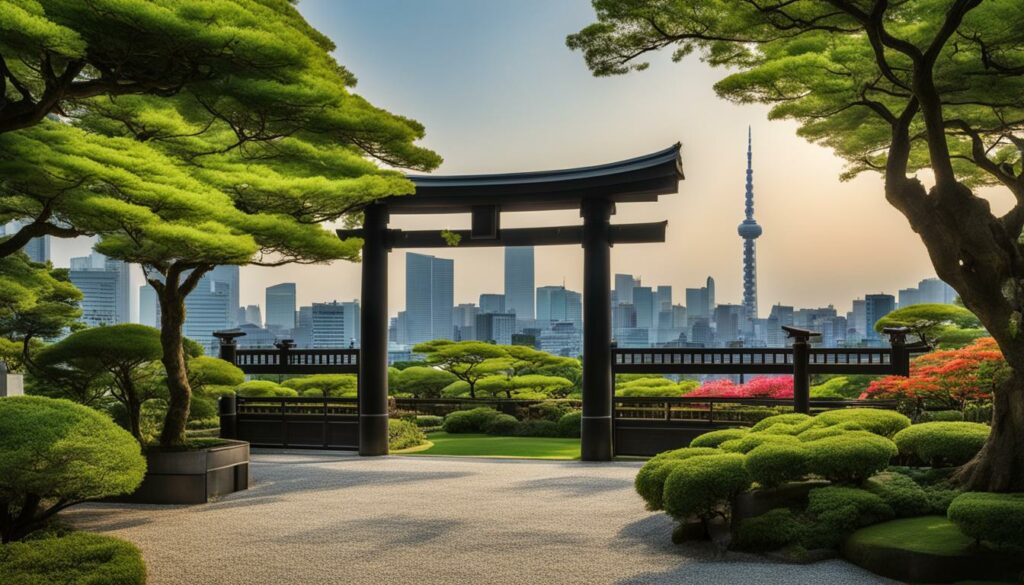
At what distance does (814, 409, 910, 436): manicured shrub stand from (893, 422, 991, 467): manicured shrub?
0.32m

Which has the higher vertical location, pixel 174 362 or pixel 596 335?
pixel 596 335

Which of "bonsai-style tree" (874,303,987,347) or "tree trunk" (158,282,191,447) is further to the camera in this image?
"bonsai-style tree" (874,303,987,347)

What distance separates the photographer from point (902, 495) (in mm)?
7387

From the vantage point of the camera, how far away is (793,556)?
687 cm

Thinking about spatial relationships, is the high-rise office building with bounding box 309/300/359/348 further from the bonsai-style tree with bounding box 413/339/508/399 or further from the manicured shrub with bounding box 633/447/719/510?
the manicured shrub with bounding box 633/447/719/510

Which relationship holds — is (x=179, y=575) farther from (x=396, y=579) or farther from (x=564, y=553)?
(x=564, y=553)

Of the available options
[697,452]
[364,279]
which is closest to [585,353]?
[364,279]

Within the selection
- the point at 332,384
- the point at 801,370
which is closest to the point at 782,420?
the point at 801,370

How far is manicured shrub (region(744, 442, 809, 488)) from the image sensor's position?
24.6ft

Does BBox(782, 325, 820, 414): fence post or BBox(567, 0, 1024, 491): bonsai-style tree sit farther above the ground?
BBox(567, 0, 1024, 491): bonsai-style tree

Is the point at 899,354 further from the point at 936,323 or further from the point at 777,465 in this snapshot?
the point at 777,465

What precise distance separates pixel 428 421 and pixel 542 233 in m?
8.18

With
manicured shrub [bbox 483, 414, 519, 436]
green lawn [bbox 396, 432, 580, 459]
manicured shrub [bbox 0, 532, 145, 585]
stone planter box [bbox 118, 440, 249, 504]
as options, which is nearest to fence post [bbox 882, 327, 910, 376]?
green lawn [bbox 396, 432, 580, 459]

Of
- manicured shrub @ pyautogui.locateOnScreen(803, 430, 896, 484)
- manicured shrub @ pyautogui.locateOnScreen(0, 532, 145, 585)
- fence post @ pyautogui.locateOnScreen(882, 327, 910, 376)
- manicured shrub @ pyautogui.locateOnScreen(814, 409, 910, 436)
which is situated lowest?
manicured shrub @ pyautogui.locateOnScreen(0, 532, 145, 585)
